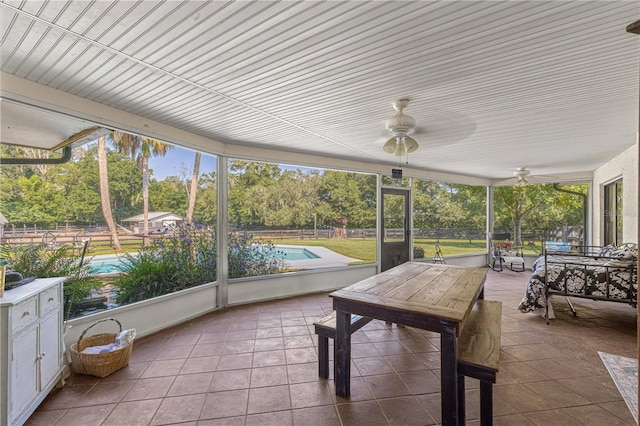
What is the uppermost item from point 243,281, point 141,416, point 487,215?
point 487,215

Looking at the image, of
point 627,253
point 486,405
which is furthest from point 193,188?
point 627,253

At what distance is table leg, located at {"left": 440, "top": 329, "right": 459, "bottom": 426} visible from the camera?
1.71 meters

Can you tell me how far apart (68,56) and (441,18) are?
7.77 feet

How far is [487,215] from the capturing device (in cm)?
797

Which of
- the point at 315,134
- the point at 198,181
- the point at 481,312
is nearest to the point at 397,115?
the point at 315,134

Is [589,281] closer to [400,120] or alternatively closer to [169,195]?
[400,120]

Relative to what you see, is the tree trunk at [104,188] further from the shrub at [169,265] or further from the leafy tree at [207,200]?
the leafy tree at [207,200]

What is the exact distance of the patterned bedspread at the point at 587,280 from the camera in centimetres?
335

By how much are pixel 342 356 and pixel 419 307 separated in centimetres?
72

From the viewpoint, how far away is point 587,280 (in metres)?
3.54

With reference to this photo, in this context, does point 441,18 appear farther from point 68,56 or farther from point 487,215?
point 487,215

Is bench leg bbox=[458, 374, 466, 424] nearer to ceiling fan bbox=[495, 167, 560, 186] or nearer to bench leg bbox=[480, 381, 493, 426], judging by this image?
bench leg bbox=[480, 381, 493, 426]

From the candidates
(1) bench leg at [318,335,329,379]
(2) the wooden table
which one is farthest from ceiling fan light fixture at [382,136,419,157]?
(1) bench leg at [318,335,329,379]

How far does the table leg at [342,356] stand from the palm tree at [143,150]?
263 centimetres
